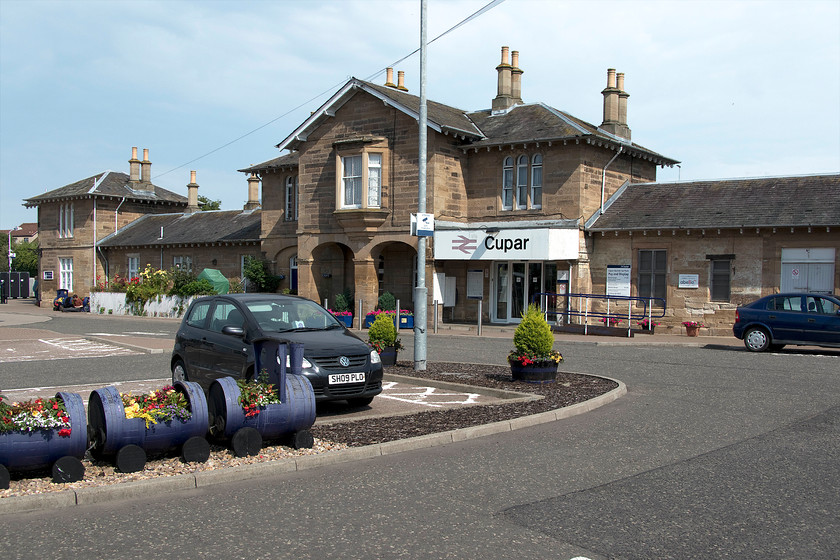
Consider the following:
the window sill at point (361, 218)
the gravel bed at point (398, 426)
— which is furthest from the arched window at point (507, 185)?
the gravel bed at point (398, 426)

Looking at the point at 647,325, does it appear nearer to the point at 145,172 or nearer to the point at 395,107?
the point at 395,107

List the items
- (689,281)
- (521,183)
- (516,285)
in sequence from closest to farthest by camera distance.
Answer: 1. (689,281)
2. (521,183)
3. (516,285)

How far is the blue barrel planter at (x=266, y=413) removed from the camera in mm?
7559

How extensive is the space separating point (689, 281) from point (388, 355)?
46.1 feet

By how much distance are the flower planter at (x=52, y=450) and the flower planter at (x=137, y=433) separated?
0.27 m

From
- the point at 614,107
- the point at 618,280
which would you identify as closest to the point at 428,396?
the point at 618,280

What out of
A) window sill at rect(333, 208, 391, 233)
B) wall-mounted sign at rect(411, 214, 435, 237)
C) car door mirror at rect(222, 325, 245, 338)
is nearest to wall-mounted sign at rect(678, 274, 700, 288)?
window sill at rect(333, 208, 391, 233)

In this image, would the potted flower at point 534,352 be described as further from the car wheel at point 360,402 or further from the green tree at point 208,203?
the green tree at point 208,203

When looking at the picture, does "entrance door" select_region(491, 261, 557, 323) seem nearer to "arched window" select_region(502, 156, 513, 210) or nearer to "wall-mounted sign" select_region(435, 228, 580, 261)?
"wall-mounted sign" select_region(435, 228, 580, 261)

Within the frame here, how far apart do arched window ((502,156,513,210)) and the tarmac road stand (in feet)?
64.2

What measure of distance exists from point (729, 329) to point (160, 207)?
37522mm

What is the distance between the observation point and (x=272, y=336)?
1041cm

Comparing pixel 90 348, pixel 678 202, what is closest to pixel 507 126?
pixel 678 202

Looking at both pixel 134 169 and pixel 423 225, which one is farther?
pixel 134 169
